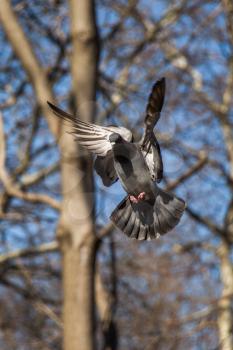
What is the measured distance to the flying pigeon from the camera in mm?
1064

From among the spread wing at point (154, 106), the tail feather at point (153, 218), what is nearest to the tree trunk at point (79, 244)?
the tail feather at point (153, 218)

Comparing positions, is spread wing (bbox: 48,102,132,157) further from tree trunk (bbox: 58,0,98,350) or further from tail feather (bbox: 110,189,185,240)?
tree trunk (bbox: 58,0,98,350)

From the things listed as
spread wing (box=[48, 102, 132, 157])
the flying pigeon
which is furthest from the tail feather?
spread wing (box=[48, 102, 132, 157])

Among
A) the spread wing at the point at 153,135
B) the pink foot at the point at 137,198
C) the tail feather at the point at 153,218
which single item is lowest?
the tail feather at the point at 153,218

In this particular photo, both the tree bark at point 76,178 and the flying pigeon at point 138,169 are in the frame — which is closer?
the flying pigeon at point 138,169

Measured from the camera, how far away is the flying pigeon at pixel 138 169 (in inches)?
41.9

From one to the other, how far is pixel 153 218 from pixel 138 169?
12cm

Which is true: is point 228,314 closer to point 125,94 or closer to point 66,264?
point 125,94

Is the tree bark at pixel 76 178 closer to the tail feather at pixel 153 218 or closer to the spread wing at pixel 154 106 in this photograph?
the tail feather at pixel 153 218

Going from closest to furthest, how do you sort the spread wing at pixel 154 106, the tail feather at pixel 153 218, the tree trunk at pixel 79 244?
the spread wing at pixel 154 106 → the tail feather at pixel 153 218 → the tree trunk at pixel 79 244

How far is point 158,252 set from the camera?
992 cm

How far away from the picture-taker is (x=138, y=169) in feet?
3.54

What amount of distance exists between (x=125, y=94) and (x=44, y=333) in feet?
12.0

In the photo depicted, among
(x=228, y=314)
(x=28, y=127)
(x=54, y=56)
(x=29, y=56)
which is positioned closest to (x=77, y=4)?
(x=29, y=56)
